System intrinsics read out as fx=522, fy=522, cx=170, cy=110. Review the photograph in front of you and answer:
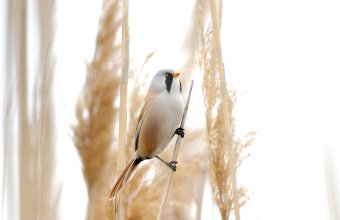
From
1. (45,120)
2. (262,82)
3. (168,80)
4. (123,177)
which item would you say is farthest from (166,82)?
(262,82)

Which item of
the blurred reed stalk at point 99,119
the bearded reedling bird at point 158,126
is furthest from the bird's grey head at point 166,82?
the blurred reed stalk at point 99,119

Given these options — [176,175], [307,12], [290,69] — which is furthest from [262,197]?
[307,12]

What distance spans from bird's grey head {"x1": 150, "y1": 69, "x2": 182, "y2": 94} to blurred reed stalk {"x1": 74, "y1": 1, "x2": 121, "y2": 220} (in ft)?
0.38

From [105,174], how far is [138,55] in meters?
0.20

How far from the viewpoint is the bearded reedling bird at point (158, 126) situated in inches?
24.5

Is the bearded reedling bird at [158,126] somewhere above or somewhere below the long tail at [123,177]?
above

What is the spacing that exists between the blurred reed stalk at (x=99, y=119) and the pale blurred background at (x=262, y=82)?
4 cm

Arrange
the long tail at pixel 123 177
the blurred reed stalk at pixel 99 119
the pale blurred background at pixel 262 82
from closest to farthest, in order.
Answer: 1. the long tail at pixel 123 177
2. the blurred reed stalk at pixel 99 119
3. the pale blurred background at pixel 262 82

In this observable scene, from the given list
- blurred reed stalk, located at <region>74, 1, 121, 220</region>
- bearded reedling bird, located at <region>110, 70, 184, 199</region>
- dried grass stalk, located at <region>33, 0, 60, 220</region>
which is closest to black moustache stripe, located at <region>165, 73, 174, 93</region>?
bearded reedling bird, located at <region>110, 70, 184, 199</region>

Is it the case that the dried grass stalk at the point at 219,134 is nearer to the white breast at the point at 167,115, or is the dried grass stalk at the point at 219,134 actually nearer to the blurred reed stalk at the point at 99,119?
the white breast at the point at 167,115

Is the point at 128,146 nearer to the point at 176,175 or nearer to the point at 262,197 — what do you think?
the point at 176,175

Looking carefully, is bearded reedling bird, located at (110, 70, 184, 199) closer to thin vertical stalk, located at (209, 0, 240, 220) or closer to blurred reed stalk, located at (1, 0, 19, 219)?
thin vertical stalk, located at (209, 0, 240, 220)

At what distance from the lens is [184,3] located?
1.09 meters

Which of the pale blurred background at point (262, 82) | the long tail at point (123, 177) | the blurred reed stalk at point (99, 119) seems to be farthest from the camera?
the pale blurred background at point (262, 82)
